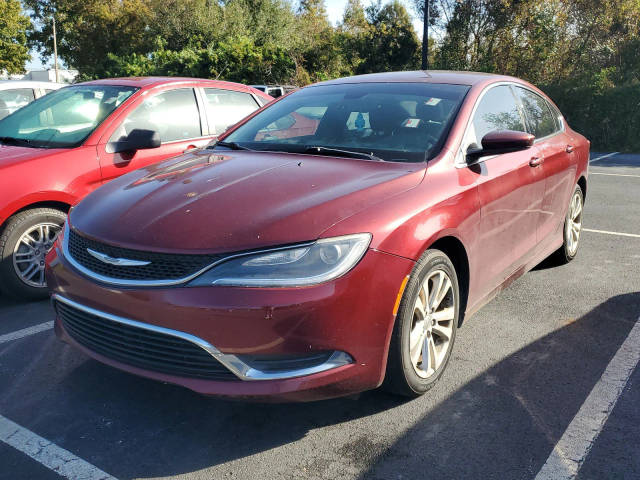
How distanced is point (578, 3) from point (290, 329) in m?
23.3

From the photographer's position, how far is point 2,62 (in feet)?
130

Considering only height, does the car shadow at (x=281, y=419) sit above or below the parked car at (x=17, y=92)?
below

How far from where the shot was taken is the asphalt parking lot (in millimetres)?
2633

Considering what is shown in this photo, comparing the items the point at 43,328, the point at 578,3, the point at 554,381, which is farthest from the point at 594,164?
the point at 43,328

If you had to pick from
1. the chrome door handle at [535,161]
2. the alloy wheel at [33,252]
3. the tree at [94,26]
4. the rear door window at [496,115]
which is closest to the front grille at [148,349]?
the alloy wheel at [33,252]

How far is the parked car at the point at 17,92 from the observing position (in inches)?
304

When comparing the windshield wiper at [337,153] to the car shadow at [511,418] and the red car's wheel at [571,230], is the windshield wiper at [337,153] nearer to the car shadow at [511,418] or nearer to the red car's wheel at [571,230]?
the car shadow at [511,418]

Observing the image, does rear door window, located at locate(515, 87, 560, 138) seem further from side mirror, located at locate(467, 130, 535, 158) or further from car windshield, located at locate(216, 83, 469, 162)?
side mirror, located at locate(467, 130, 535, 158)

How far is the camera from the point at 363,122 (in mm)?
3895

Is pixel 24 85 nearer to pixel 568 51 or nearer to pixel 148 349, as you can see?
pixel 148 349

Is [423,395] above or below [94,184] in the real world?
below

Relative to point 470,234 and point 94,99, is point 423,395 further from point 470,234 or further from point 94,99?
point 94,99

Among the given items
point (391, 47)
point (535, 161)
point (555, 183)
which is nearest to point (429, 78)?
point (535, 161)

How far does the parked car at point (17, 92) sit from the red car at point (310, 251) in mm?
4807
